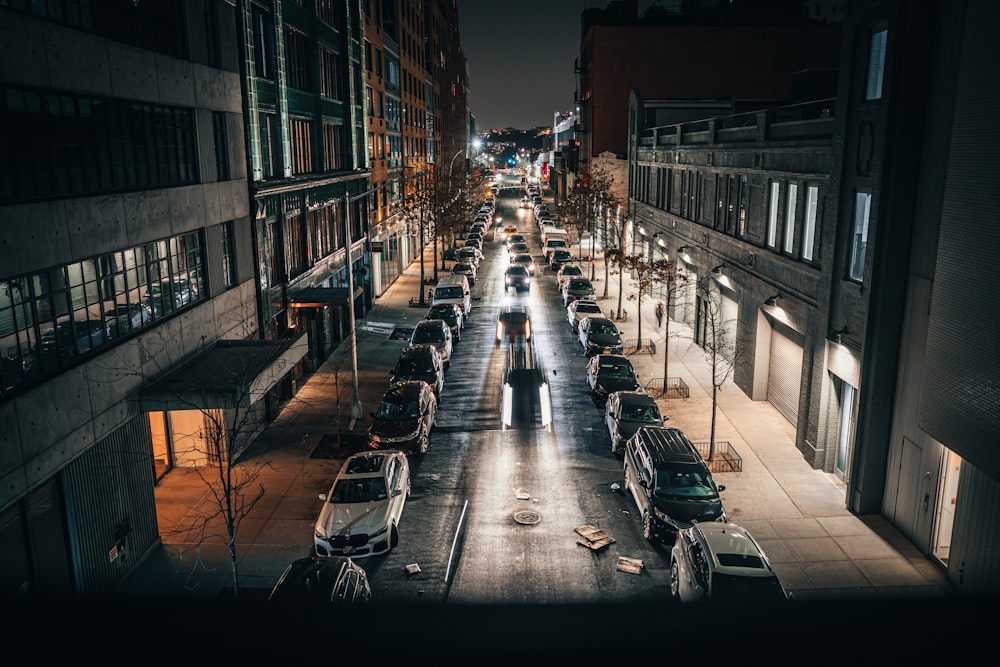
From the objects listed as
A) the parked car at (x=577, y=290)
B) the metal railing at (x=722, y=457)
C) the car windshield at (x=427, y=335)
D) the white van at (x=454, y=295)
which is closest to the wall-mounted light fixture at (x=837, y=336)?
the metal railing at (x=722, y=457)

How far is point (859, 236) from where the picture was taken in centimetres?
1894

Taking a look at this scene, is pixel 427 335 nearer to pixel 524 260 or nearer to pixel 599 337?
pixel 599 337

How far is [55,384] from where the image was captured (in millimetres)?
13375

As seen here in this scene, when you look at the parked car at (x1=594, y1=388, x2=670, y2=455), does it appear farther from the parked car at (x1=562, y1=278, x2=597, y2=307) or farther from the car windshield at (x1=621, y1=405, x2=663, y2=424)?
the parked car at (x1=562, y1=278, x2=597, y2=307)

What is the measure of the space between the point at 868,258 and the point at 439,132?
84.4m

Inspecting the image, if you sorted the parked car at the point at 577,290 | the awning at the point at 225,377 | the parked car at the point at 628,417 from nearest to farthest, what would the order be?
the awning at the point at 225,377
the parked car at the point at 628,417
the parked car at the point at 577,290

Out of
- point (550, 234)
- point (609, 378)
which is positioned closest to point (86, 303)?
point (609, 378)

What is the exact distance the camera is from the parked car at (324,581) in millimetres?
12982

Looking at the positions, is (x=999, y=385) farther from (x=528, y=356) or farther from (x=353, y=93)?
(x=353, y=93)

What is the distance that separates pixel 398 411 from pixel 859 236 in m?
14.6

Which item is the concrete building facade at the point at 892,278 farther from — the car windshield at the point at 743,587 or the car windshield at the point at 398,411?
the car windshield at the point at 398,411

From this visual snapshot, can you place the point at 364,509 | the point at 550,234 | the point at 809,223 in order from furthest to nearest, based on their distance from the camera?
the point at 550,234, the point at 809,223, the point at 364,509

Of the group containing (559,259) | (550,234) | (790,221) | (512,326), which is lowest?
(512,326)

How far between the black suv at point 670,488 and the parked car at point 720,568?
1723 mm
